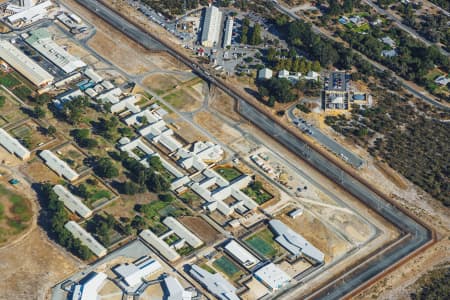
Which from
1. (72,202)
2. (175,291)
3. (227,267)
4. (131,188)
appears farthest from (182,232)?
(72,202)

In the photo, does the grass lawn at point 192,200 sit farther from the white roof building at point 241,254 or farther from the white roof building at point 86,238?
the white roof building at point 86,238

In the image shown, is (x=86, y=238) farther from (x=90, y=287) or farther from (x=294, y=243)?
(x=294, y=243)

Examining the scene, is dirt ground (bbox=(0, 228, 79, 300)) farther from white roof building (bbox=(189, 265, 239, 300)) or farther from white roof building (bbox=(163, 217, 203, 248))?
white roof building (bbox=(189, 265, 239, 300))

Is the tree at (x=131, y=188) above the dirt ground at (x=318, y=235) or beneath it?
above

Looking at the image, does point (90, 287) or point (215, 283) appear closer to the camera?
point (90, 287)

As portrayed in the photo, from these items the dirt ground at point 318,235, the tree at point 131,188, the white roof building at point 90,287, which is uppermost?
the tree at point 131,188

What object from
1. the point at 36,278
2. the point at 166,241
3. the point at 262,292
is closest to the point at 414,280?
the point at 262,292

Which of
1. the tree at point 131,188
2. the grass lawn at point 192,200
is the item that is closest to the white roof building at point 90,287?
the tree at point 131,188

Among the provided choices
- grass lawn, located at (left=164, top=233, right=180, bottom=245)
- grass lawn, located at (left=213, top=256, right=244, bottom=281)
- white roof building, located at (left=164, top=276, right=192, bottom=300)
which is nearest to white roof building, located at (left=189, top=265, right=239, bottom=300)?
grass lawn, located at (left=213, top=256, right=244, bottom=281)
